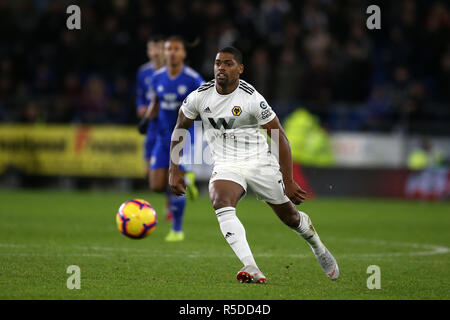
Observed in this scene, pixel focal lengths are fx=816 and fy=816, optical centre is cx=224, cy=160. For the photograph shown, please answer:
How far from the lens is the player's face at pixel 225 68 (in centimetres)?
723

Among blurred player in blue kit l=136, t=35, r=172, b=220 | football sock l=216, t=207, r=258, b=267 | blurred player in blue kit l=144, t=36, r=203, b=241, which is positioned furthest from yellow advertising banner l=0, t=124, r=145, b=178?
football sock l=216, t=207, r=258, b=267

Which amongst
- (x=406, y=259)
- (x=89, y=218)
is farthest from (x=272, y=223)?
(x=406, y=259)

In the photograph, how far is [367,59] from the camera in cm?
2092

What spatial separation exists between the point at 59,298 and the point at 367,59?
16.0 meters

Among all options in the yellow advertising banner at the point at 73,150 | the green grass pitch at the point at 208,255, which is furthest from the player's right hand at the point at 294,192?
the yellow advertising banner at the point at 73,150

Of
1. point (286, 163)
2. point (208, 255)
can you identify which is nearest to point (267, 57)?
point (208, 255)

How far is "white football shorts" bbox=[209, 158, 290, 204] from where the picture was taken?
287 inches

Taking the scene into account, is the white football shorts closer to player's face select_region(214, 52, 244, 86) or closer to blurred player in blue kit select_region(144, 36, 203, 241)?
player's face select_region(214, 52, 244, 86)

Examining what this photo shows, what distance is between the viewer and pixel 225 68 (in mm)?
7227

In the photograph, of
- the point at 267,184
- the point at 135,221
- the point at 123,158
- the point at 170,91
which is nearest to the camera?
the point at 267,184

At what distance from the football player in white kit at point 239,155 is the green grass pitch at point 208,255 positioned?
531 millimetres

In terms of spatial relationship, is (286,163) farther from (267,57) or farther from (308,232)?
(267,57)

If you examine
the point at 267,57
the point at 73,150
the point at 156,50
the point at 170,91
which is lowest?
the point at 73,150

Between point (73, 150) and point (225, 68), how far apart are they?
13.8 meters
